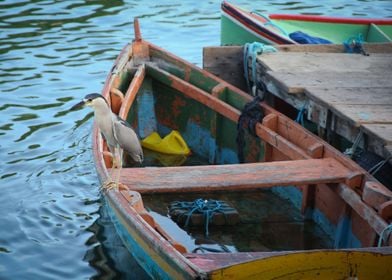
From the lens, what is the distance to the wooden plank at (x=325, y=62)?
766 cm

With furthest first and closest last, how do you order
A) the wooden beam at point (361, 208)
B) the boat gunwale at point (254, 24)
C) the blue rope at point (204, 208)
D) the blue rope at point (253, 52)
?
the boat gunwale at point (254, 24) → the blue rope at point (253, 52) → the blue rope at point (204, 208) → the wooden beam at point (361, 208)

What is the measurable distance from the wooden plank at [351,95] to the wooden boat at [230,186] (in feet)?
1.05

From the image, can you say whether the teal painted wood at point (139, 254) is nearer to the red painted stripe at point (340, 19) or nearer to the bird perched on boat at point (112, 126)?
the bird perched on boat at point (112, 126)

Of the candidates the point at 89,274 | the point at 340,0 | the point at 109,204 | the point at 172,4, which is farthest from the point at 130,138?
the point at 340,0

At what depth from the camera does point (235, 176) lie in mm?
5965

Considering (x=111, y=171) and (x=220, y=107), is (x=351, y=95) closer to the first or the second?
(x=220, y=107)

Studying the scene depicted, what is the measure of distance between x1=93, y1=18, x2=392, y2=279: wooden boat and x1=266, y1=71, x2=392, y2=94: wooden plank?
29 cm

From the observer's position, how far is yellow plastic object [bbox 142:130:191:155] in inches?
321

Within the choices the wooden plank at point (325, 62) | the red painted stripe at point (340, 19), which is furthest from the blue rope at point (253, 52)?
the red painted stripe at point (340, 19)

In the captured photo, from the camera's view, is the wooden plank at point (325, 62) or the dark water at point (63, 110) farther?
the wooden plank at point (325, 62)

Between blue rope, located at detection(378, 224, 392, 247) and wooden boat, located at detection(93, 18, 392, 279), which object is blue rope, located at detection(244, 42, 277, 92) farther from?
blue rope, located at detection(378, 224, 392, 247)

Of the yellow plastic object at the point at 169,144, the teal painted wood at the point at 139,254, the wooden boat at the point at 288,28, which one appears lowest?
the yellow plastic object at the point at 169,144

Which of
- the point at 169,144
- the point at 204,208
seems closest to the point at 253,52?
the point at 169,144

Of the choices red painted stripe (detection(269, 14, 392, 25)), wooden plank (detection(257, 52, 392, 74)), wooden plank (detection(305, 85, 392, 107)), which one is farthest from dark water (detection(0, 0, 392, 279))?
red painted stripe (detection(269, 14, 392, 25))
